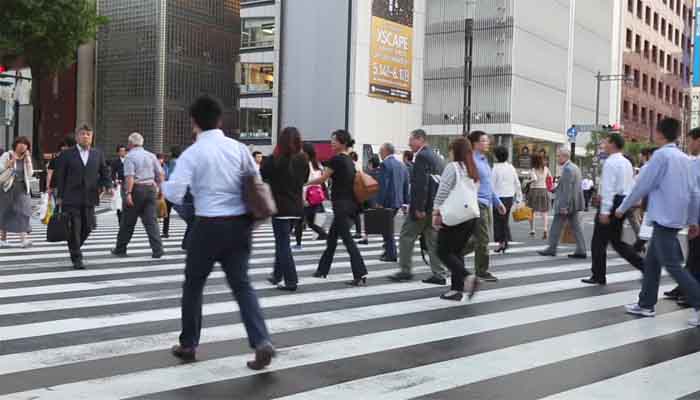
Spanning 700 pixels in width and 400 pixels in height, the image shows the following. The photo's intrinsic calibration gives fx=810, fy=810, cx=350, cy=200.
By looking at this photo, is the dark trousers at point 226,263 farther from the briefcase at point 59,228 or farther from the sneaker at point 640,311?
the briefcase at point 59,228

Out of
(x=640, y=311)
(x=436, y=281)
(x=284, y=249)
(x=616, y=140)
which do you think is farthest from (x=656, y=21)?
(x=284, y=249)

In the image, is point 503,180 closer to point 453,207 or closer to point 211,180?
point 453,207

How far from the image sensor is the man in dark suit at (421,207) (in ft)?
30.2

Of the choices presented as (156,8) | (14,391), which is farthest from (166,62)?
(14,391)

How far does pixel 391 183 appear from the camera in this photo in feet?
41.1

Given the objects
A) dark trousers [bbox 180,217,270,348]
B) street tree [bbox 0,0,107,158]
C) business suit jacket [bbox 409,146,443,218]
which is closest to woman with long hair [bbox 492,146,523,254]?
business suit jacket [bbox 409,146,443,218]

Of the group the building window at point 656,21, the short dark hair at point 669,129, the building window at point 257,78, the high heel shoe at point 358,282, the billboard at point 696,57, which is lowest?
the high heel shoe at point 358,282

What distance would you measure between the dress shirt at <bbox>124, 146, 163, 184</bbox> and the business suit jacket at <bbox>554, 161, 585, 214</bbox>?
6272mm

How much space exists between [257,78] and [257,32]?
3040 mm

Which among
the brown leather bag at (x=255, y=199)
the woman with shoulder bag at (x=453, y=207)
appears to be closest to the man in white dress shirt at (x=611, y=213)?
the woman with shoulder bag at (x=453, y=207)

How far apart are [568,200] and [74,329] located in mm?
8694

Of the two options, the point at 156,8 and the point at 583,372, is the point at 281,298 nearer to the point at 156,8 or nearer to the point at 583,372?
the point at 583,372

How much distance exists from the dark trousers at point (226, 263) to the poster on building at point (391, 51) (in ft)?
146

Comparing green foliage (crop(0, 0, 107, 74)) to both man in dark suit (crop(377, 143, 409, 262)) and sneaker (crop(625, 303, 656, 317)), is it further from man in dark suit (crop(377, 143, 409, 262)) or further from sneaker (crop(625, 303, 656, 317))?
sneaker (crop(625, 303, 656, 317))
